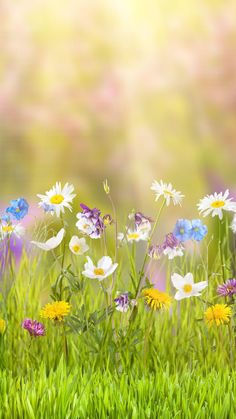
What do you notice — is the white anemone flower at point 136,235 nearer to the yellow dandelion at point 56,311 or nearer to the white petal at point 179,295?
the white petal at point 179,295

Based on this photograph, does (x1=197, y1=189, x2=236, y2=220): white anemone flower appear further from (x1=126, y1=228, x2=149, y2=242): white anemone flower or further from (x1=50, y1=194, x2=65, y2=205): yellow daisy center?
(x1=50, y1=194, x2=65, y2=205): yellow daisy center

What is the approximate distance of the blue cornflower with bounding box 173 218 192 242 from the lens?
2959 mm

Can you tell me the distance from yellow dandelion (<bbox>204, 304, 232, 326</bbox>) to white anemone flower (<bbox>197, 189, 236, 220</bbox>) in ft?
1.04

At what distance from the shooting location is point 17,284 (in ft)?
10.2

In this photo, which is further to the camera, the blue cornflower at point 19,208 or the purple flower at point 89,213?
the blue cornflower at point 19,208

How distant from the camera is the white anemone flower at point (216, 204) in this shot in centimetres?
292

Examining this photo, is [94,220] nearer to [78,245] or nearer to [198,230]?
[78,245]

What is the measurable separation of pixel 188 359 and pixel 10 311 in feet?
2.14

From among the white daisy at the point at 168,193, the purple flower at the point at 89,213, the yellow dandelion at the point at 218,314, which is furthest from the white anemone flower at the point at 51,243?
the yellow dandelion at the point at 218,314

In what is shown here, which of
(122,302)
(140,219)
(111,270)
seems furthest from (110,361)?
(140,219)

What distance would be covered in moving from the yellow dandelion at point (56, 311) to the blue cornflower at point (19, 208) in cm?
35

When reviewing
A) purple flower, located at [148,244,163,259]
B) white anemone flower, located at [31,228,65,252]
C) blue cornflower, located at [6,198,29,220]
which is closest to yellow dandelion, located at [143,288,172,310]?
purple flower, located at [148,244,163,259]

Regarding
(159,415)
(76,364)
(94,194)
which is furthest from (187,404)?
(94,194)

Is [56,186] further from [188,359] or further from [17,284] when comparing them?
[188,359]
